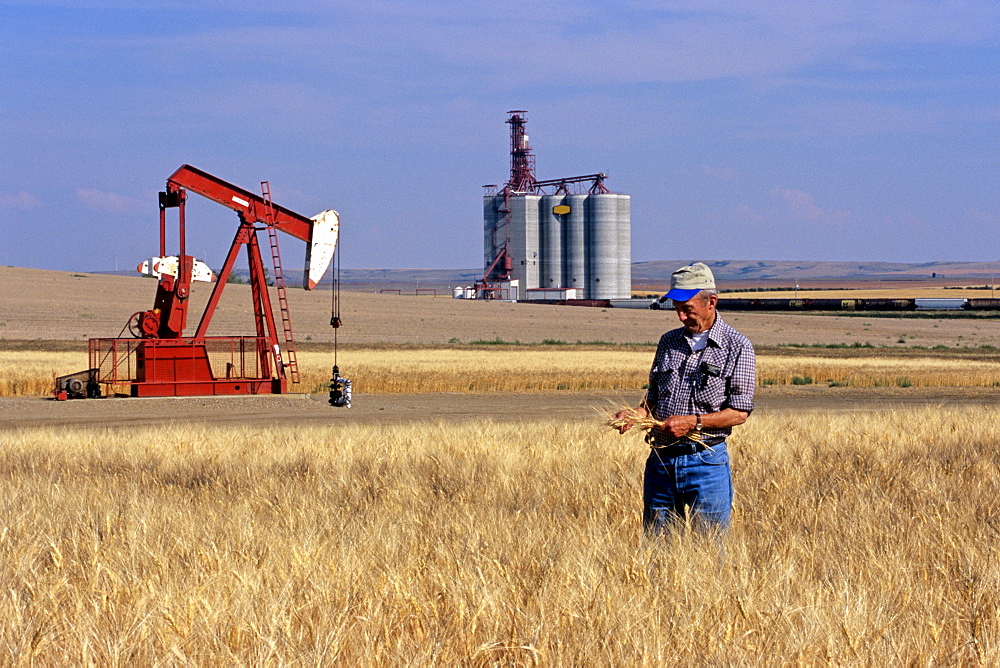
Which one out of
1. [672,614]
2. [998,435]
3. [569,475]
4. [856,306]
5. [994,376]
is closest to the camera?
[672,614]

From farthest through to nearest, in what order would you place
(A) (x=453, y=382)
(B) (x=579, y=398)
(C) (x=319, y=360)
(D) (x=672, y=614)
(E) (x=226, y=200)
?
(C) (x=319, y=360) < (A) (x=453, y=382) < (B) (x=579, y=398) < (E) (x=226, y=200) < (D) (x=672, y=614)

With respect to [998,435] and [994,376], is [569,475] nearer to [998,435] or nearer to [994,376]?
[998,435]

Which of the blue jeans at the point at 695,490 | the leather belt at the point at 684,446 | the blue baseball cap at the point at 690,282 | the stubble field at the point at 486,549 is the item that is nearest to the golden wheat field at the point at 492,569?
the stubble field at the point at 486,549

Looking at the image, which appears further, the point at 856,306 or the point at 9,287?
the point at 856,306

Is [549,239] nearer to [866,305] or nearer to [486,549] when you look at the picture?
[866,305]

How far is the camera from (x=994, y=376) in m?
35.0

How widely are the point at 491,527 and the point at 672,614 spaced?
203 centimetres

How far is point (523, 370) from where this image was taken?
117 ft

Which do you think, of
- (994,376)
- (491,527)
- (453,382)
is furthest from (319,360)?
(491,527)

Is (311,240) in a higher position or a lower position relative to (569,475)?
higher

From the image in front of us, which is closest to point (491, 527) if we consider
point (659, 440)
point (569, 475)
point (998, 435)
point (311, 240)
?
point (659, 440)

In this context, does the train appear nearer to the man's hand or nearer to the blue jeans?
the blue jeans

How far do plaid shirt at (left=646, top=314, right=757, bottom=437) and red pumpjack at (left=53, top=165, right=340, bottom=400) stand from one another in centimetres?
1890

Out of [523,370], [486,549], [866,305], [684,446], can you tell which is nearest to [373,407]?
[523,370]
